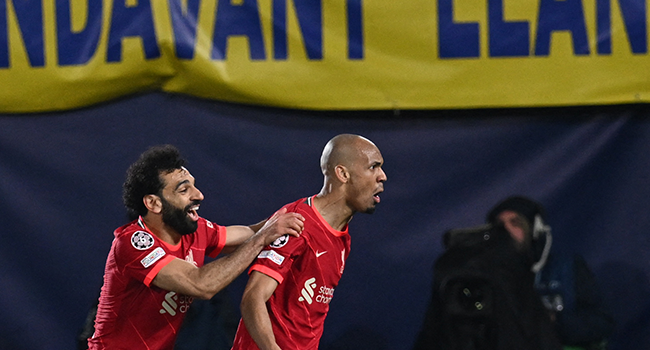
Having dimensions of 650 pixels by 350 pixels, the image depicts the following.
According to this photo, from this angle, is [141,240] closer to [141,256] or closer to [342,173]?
[141,256]

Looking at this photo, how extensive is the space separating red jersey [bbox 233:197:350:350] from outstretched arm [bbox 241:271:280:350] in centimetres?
6

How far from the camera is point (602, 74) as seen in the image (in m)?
3.58

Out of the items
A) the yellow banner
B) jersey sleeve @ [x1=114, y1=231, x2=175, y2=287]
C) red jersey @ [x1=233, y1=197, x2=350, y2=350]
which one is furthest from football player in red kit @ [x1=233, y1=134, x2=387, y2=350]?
the yellow banner

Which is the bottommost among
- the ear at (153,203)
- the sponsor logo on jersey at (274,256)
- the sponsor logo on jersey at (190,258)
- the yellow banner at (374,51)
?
the sponsor logo on jersey at (190,258)

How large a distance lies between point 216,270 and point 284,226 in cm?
31

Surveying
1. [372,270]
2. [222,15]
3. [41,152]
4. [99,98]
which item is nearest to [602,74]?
[372,270]

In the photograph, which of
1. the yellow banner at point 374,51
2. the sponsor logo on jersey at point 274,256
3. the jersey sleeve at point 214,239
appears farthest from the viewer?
the yellow banner at point 374,51

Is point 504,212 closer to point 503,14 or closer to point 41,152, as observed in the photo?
point 503,14

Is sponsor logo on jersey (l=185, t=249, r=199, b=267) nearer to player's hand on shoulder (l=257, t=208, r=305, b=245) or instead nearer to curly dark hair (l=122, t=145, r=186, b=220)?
curly dark hair (l=122, t=145, r=186, b=220)

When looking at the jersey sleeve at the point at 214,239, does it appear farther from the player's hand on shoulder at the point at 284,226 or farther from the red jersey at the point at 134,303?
the player's hand on shoulder at the point at 284,226

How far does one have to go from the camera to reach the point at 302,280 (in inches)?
109

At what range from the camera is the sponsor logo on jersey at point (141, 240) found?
2.82m

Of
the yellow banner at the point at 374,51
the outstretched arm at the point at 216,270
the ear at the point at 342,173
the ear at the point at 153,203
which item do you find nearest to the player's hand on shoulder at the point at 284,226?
the outstretched arm at the point at 216,270

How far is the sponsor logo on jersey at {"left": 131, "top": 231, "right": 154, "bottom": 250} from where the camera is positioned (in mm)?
2818
